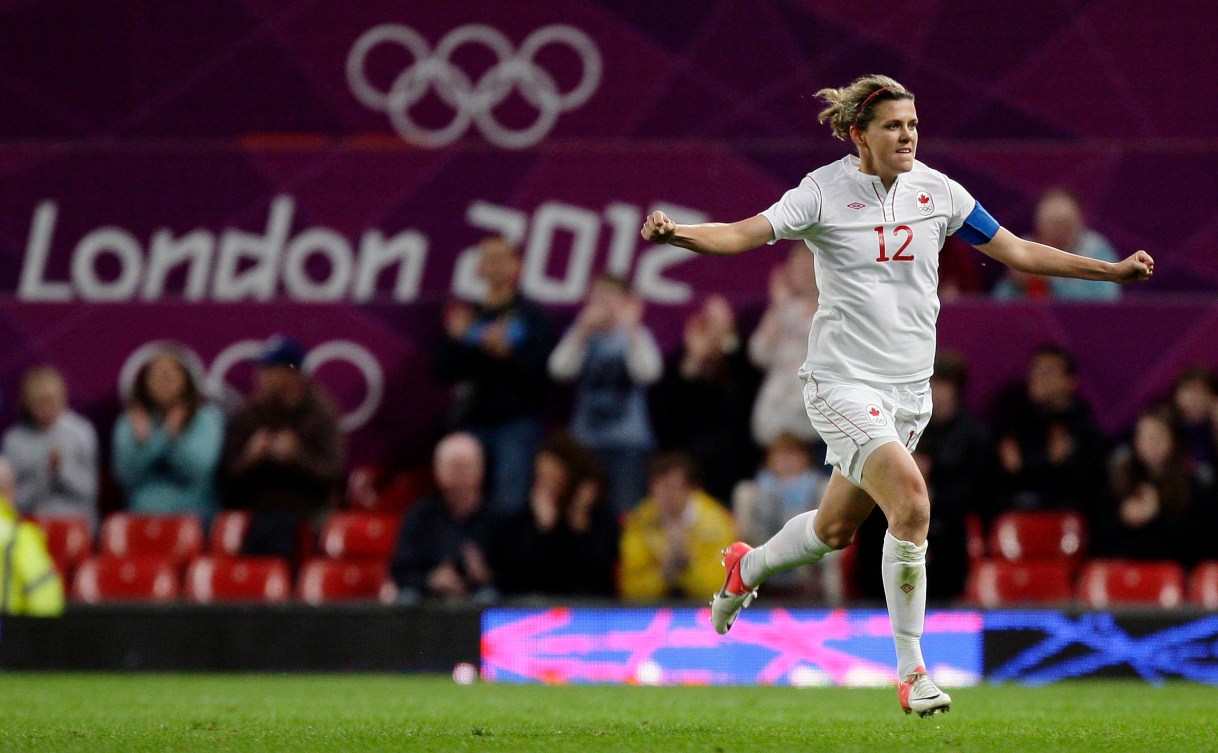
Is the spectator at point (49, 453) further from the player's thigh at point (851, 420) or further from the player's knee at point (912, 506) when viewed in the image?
the player's knee at point (912, 506)

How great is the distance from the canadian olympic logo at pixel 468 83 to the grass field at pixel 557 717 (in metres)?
4.86

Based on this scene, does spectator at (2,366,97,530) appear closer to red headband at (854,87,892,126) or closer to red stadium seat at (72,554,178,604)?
red stadium seat at (72,554,178,604)

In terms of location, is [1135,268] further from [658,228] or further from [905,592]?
[658,228]

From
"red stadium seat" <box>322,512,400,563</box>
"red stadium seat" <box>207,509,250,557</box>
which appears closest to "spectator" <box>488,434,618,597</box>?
"red stadium seat" <box>322,512,400,563</box>

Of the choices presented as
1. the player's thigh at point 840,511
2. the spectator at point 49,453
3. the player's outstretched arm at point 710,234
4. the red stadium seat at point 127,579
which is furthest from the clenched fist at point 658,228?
the spectator at point 49,453

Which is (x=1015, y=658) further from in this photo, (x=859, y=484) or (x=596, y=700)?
(x=859, y=484)

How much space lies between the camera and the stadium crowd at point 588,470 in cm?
980

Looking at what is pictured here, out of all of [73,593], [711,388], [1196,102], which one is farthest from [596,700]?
[1196,102]

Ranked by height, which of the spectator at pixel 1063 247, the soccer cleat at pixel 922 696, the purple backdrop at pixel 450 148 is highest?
the purple backdrop at pixel 450 148

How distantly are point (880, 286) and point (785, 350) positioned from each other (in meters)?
4.43

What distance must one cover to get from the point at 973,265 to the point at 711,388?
2.19m

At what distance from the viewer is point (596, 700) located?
7723 mm

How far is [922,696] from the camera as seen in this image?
5.60 metres

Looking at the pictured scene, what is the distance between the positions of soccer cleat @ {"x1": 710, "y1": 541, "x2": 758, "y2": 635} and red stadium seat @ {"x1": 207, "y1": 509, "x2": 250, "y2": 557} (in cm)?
475
